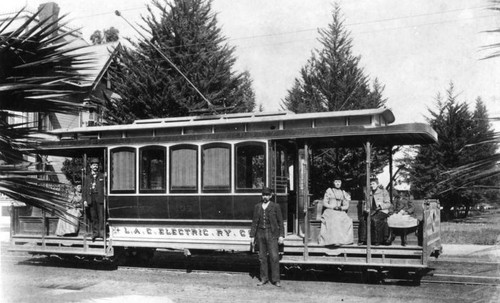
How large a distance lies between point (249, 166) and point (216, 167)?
28.7 inches

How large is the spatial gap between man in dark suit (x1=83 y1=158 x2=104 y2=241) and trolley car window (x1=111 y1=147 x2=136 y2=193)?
45 centimetres

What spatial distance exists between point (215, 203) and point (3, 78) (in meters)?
7.84

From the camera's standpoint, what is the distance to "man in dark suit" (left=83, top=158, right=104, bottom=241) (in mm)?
12680

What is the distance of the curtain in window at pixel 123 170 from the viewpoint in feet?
40.3

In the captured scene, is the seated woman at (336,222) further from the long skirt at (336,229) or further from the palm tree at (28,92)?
the palm tree at (28,92)

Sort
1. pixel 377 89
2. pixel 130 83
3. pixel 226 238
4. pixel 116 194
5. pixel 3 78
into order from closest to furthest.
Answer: pixel 3 78, pixel 226 238, pixel 116 194, pixel 130 83, pixel 377 89

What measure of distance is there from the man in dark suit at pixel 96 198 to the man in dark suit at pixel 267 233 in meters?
4.34

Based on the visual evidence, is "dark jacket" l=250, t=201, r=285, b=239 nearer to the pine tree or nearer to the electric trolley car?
the electric trolley car

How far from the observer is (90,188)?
12.8 meters

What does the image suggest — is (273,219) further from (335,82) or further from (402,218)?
(335,82)

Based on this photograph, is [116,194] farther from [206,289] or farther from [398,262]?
[398,262]

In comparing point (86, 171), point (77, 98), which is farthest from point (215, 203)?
point (77, 98)

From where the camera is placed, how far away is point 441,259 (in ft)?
43.9

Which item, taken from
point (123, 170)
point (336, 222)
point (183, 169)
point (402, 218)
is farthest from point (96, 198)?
point (402, 218)
